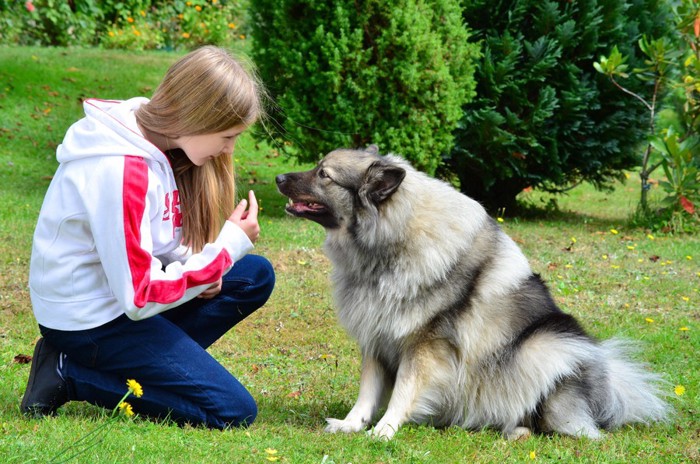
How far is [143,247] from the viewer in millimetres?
3160

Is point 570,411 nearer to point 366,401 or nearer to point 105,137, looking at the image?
point 366,401

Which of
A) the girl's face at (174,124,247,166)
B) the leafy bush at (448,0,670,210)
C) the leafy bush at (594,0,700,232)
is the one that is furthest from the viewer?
the leafy bush at (448,0,670,210)

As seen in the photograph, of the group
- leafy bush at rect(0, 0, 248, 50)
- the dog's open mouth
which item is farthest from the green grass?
leafy bush at rect(0, 0, 248, 50)

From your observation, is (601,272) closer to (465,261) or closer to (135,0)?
(465,261)

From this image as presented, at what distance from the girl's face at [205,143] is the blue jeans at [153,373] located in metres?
0.70

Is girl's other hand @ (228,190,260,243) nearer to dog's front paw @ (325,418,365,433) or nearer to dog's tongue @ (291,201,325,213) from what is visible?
dog's tongue @ (291,201,325,213)

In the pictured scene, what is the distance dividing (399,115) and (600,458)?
533 cm

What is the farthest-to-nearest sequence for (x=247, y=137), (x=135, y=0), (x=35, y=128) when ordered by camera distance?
(x=135, y=0), (x=247, y=137), (x=35, y=128)

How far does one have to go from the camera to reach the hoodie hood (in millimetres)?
3176

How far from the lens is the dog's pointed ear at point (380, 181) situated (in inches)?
144

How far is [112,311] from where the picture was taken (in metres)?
3.32

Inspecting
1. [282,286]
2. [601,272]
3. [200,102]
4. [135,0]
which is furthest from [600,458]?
[135,0]

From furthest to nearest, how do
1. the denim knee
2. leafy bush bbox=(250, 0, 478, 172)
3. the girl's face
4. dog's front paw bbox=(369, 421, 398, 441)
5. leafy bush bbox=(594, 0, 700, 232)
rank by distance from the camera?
leafy bush bbox=(594, 0, 700, 232) < leafy bush bbox=(250, 0, 478, 172) < the denim knee < dog's front paw bbox=(369, 421, 398, 441) < the girl's face

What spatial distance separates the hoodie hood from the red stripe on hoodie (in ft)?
0.20
